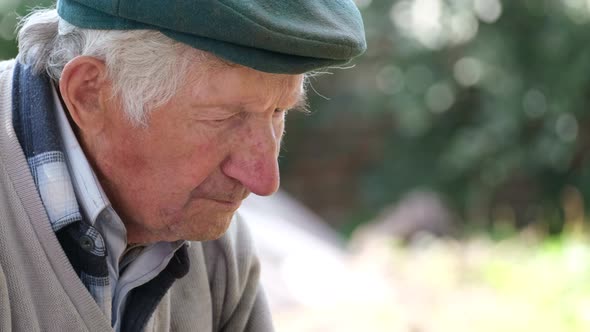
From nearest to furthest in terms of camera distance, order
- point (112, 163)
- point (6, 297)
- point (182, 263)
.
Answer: point (6, 297)
point (112, 163)
point (182, 263)

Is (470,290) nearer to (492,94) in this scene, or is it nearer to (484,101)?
(492,94)

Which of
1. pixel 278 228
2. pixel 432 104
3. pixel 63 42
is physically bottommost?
pixel 432 104

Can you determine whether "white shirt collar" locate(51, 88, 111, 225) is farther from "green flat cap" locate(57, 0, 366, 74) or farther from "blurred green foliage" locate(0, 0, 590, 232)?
"blurred green foliage" locate(0, 0, 590, 232)

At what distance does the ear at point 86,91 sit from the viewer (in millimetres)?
1694

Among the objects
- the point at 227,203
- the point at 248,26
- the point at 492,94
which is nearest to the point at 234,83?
the point at 248,26

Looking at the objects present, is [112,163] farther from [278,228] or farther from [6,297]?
[278,228]

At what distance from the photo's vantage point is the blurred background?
470 centimetres

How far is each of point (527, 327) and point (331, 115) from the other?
6.91m

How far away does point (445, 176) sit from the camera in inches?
408

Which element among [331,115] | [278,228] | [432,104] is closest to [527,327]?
[278,228]

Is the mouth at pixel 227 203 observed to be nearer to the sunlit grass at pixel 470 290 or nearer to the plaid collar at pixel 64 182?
the plaid collar at pixel 64 182

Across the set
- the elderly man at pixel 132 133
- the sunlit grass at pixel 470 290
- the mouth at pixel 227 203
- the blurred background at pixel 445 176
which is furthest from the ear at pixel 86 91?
the blurred background at pixel 445 176

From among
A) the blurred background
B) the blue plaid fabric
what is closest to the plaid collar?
the blue plaid fabric

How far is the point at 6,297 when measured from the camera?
1.59 metres
